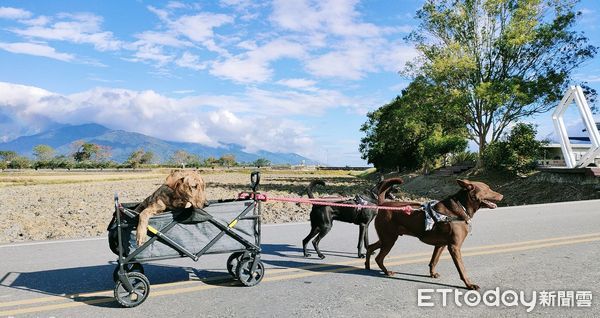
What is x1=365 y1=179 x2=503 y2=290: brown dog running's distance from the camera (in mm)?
5492

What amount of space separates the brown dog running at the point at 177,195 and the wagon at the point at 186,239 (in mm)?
99

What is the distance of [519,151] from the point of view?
90.6 ft

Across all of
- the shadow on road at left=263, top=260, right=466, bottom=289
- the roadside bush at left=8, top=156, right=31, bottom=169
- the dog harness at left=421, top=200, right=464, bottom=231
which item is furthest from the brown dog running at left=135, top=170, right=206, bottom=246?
the roadside bush at left=8, top=156, right=31, bottom=169

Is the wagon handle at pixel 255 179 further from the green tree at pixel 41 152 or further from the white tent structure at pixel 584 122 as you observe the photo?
the green tree at pixel 41 152

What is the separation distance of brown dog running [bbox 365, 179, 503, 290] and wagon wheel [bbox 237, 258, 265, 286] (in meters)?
1.73

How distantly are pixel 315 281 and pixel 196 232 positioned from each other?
1.77 meters

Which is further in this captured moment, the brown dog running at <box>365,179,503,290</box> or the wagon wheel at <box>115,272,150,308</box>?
the brown dog running at <box>365,179,503,290</box>

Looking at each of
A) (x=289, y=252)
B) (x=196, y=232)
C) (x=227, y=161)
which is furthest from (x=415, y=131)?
(x=227, y=161)

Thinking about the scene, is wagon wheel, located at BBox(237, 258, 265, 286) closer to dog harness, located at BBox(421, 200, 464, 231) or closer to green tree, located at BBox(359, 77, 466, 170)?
dog harness, located at BBox(421, 200, 464, 231)

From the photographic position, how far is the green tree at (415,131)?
32269 millimetres

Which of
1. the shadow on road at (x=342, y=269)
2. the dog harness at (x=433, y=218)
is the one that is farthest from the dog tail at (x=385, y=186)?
the shadow on road at (x=342, y=269)

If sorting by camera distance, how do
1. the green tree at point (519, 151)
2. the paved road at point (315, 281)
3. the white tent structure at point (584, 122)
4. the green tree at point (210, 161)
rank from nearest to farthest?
the paved road at point (315, 281)
the white tent structure at point (584, 122)
the green tree at point (519, 151)
the green tree at point (210, 161)

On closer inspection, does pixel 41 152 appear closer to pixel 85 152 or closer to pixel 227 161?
pixel 85 152

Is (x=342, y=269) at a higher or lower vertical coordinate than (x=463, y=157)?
lower
